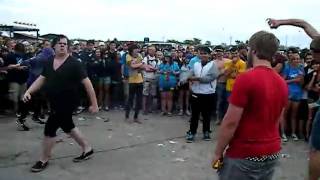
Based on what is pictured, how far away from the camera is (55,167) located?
21.2ft

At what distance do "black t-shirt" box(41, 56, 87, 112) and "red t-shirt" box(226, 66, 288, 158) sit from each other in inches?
139

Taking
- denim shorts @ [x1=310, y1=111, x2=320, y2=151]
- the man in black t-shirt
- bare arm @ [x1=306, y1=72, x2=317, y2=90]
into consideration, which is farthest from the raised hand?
bare arm @ [x1=306, y1=72, x2=317, y2=90]

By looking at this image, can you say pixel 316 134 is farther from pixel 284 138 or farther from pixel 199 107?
pixel 284 138

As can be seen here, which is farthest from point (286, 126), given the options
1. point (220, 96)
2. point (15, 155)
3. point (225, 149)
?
point (225, 149)

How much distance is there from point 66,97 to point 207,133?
3325mm

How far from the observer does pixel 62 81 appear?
6324 mm

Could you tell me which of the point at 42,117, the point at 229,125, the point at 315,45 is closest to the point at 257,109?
the point at 229,125

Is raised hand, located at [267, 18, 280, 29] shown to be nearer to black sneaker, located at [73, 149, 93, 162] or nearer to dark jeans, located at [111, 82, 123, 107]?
black sneaker, located at [73, 149, 93, 162]

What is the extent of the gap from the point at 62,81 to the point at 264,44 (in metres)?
3.78

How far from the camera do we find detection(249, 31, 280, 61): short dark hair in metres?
3.22

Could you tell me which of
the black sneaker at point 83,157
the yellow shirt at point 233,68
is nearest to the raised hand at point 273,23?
the black sneaker at point 83,157

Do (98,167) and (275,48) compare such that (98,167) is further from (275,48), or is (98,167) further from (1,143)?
(275,48)

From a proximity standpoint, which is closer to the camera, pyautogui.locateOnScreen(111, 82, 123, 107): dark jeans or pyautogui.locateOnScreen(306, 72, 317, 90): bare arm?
pyautogui.locateOnScreen(306, 72, 317, 90): bare arm

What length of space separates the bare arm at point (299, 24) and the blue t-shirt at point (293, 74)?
490 cm
